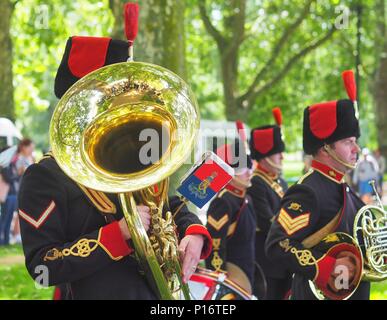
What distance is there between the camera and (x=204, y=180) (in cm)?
303

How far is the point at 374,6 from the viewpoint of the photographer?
22.7 metres

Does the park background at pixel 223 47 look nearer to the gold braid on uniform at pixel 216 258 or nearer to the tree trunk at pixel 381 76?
the tree trunk at pixel 381 76

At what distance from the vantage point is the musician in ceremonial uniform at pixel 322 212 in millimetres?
3926

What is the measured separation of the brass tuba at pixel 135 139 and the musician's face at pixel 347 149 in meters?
1.66

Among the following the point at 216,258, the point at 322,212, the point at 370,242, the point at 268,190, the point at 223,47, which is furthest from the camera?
the point at 223,47

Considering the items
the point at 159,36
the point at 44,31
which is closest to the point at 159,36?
the point at 159,36

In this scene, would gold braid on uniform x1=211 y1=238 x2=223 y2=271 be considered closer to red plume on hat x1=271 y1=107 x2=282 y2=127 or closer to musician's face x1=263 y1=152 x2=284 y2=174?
musician's face x1=263 y1=152 x2=284 y2=174

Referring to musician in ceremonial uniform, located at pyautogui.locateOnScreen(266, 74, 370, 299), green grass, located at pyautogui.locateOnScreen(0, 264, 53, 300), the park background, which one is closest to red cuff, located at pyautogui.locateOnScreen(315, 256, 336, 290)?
musician in ceremonial uniform, located at pyautogui.locateOnScreen(266, 74, 370, 299)

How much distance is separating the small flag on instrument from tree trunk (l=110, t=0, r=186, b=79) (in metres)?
3.78

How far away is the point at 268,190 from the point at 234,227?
873 millimetres

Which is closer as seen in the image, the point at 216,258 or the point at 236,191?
the point at 216,258

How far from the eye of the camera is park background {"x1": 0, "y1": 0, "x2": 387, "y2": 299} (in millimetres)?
7113

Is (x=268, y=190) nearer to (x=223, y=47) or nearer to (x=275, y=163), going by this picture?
(x=275, y=163)

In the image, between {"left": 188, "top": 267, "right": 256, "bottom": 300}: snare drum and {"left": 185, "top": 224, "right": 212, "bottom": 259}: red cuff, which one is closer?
{"left": 185, "top": 224, "right": 212, "bottom": 259}: red cuff
